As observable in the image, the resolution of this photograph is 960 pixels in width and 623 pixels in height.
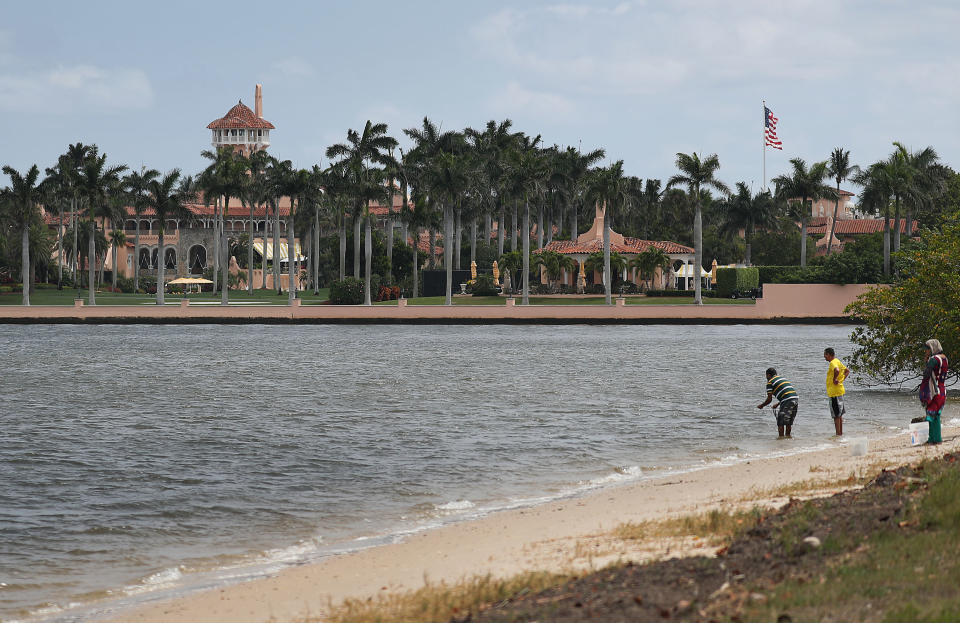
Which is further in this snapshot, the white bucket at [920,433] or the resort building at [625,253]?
the resort building at [625,253]

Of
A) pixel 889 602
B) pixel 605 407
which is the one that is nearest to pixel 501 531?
pixel 889 602

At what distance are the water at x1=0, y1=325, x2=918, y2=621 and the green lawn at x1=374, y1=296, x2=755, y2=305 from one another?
37785 mm

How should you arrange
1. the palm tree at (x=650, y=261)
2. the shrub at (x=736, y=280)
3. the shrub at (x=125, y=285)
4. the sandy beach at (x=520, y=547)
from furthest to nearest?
the shrub at (x=125, y=285) < the palm tree at (x=650, y=261) < the shrub at (x=736, y=280) < the sandy beach at (x=520, y=547)

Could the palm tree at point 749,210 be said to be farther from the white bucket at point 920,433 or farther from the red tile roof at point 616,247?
the white bucket at point 920,433

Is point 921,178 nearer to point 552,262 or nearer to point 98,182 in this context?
point 552,262

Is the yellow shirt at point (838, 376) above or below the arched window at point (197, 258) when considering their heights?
below

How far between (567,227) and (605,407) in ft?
348

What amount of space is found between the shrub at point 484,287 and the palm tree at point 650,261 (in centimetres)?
1437

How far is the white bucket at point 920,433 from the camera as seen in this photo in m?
16.4

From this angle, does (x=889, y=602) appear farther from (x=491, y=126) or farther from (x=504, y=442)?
(x=491, y=126)

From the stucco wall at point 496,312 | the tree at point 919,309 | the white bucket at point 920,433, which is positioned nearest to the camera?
the white bucket at point 920,433

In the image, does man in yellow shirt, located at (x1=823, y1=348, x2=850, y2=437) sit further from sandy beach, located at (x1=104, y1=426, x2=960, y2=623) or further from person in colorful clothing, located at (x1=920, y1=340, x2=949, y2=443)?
sandy beach, located at (x1=104, y1=426, x2=960, y2=623)

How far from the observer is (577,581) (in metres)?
8.34

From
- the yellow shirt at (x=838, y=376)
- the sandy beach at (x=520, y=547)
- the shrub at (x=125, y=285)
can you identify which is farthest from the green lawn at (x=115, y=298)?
the sandy beach at (x=520, y=547)
